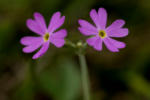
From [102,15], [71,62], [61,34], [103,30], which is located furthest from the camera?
[71,62]

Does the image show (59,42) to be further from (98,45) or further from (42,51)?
(98,45)

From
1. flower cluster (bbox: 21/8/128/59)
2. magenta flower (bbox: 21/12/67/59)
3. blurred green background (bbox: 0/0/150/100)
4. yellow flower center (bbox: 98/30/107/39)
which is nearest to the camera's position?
flower cluster (bbox: 21/8/128/59)

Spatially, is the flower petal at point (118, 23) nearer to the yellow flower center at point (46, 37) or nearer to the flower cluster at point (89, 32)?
the flower cluster at point (89, 32)

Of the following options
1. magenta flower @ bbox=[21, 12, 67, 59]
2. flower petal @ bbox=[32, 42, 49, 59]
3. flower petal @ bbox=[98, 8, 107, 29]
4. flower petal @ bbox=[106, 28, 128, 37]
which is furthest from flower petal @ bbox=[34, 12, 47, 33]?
flower petal @ bbox=[106, 28, 128, 37]

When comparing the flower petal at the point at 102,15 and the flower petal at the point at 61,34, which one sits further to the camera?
the flower petal at the point at 102,15

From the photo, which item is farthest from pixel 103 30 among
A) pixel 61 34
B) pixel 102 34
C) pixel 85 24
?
pixel 61 34

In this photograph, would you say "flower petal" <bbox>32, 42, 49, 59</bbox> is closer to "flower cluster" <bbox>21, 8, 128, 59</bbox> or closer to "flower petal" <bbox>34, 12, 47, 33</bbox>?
"flower cluster" <bbox>21, 8, 128, 59</bbox>

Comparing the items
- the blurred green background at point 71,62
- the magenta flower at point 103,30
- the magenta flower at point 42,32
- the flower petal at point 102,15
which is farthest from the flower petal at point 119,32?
the blurred green background at point 71,62

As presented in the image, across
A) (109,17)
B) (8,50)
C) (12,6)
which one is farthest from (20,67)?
(109,17)

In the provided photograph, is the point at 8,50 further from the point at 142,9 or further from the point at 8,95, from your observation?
the point at 142,9

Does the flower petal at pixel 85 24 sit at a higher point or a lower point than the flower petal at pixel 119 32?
higher
